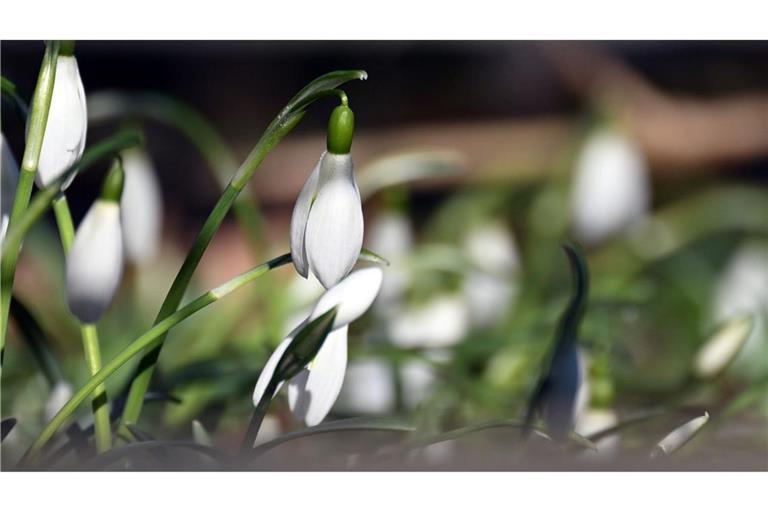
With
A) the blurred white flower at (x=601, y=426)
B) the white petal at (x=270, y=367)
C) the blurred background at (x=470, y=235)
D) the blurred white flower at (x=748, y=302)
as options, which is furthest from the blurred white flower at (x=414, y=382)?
the white petal at (x=270, y=367)

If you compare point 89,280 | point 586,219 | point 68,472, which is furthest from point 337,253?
point 586,219

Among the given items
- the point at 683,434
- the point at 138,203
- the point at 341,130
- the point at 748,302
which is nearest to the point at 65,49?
the point at 341,130

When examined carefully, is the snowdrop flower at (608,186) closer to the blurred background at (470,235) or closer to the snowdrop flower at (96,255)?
the blurred background at (470,235)

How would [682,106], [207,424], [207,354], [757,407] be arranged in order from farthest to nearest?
[682,106] → [207,354] → [757,407] → [207,424]

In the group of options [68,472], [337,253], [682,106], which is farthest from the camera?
[682,106]

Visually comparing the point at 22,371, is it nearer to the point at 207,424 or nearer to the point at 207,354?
the point at 207,354

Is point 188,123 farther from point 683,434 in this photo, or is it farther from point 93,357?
point 683,434
